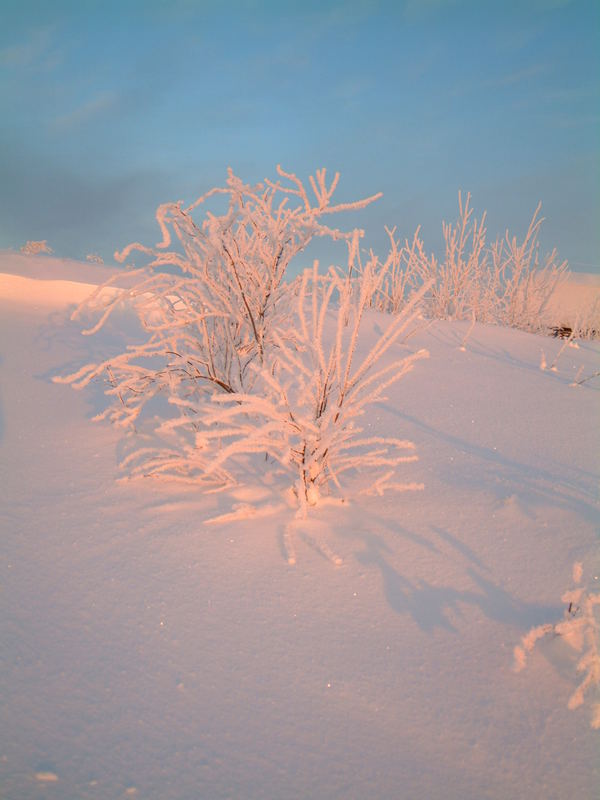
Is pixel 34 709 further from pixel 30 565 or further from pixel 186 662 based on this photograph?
pixel 30 565

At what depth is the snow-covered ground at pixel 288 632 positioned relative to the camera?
2.94 feet

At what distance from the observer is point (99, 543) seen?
1.45 meters

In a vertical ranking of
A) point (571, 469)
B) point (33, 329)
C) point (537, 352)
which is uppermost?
point (537, 352)

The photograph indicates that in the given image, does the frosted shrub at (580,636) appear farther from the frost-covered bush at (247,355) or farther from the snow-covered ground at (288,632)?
the frost-covered bush at (247,355)

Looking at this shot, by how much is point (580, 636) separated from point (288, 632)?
0.66 m

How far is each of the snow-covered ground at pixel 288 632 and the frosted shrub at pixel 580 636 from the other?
0.03 metres

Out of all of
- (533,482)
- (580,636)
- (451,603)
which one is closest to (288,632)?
(451,603)

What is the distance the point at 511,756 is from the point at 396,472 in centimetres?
103

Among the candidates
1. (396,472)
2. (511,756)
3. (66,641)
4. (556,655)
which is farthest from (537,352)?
(66,641)

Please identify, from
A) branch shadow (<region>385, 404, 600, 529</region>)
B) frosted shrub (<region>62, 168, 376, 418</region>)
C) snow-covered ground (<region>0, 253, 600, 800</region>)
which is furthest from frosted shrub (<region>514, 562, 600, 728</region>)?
frosted shrub (<region>62, 168, 376, 418</region>)

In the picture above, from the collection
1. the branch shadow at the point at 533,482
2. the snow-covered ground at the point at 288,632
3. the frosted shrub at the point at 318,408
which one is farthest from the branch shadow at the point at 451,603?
the branch shadow at the point at 533,482

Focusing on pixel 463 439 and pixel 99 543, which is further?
pixel 463 439

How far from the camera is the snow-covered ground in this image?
35.3 inches

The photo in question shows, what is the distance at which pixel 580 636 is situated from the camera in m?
1.15
